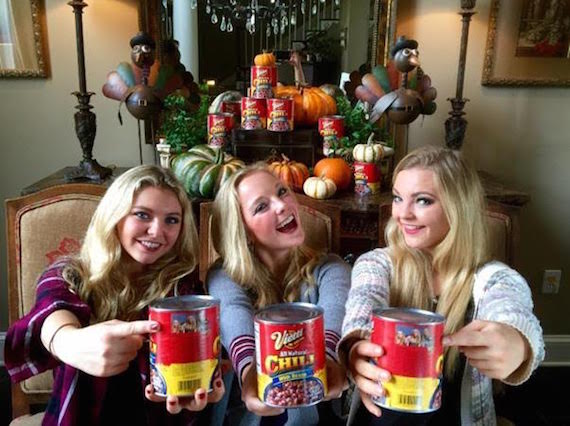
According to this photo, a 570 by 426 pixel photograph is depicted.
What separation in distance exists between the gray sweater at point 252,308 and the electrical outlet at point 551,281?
4.91 feet

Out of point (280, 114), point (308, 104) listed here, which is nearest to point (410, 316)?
point (280, 114)

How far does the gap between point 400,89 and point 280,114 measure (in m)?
0.41

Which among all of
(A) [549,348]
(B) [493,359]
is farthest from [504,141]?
(B) [493,359]

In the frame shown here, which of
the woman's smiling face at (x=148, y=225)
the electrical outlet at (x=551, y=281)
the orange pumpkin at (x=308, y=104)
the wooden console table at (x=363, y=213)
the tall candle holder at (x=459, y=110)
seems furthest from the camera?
the electrical outlet at (x=551, y=281)

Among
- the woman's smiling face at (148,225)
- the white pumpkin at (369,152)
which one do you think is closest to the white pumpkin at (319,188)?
the white pumpkin at (369,152)

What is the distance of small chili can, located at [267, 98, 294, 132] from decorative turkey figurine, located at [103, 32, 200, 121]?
0.37 meters

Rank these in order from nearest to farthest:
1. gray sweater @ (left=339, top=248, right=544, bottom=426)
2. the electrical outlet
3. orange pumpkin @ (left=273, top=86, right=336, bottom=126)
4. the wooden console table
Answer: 1. gray sweater @ (left=339, top=248, right=544, bottom=426)
2. the wooden console table
3. orange pumpkin @ (left=273, top=86, right=336, bottom=126)
4. the electrical outlet

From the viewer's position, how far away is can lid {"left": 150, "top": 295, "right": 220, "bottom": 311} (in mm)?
722

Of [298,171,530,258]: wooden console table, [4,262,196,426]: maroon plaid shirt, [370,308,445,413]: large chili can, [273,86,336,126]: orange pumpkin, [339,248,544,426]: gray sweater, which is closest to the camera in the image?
[370,308,445,413]: large chili can

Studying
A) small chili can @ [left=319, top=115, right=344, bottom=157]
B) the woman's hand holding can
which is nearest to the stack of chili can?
small chili can @ [left=319, top=115, right=344, bottom=157]

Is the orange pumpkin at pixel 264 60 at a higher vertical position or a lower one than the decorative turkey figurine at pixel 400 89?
higher

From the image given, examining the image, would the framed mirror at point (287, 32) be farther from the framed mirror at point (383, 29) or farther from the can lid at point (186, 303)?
the can lid at point (186, 303)

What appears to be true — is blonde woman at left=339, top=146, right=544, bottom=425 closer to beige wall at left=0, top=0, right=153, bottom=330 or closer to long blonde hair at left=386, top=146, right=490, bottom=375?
long blonde hair at left=386, top=146, right=490, bottom=375

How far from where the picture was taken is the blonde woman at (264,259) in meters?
1.08
